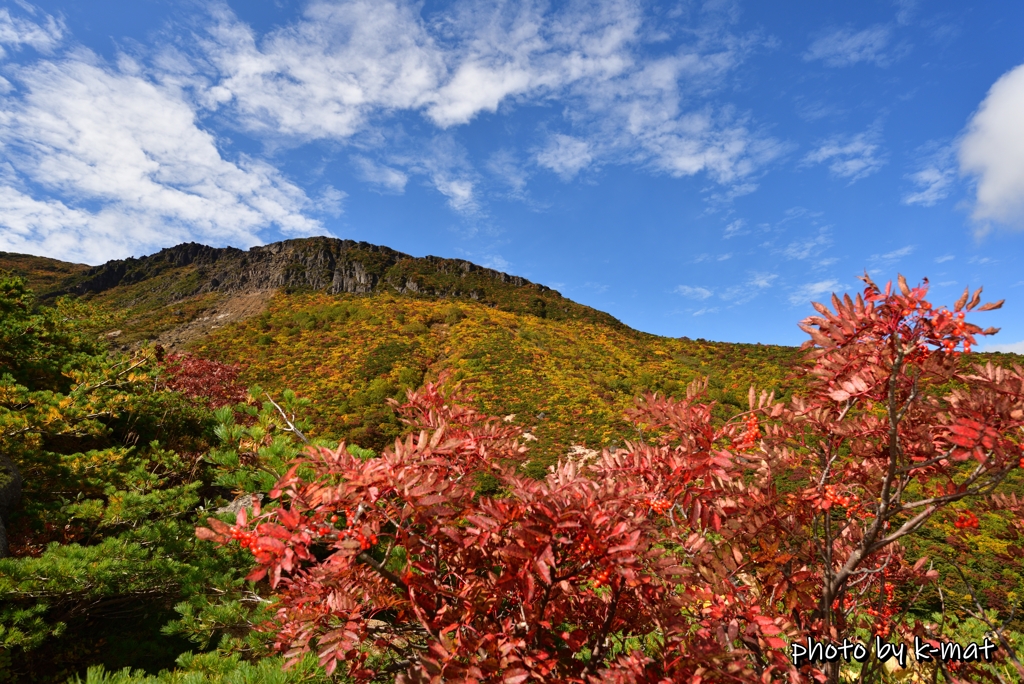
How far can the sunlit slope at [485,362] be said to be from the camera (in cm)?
1489

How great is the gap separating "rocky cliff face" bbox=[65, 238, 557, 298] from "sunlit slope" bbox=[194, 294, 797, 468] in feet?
22.1

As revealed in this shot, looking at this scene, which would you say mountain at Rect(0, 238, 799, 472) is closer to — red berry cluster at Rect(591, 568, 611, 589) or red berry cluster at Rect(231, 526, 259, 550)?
red berry cluster at Rect(231, 526, 259, 550)

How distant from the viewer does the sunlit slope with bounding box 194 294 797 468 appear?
1489cm

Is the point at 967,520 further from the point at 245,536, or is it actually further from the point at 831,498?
the point at 245,536

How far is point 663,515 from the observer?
2.00m

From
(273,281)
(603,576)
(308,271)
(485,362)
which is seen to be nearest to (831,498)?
(603,576)

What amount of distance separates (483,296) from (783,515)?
118ft

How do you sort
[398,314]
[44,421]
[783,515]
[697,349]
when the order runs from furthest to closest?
[398,314] < [697,349] < [44,421] < [783,515]

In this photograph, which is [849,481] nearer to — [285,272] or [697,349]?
[697,349]

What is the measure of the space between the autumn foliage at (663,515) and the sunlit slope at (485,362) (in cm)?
1007

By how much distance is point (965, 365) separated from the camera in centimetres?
175

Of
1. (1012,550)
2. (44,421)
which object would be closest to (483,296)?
(44,421)

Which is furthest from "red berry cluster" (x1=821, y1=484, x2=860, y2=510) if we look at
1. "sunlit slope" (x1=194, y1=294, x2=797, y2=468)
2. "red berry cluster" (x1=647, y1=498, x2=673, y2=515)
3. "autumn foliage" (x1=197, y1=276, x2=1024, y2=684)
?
"sunlit slope" (x1=194, y1=294, x2=797, y2=468)

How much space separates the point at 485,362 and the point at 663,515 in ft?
59.8
